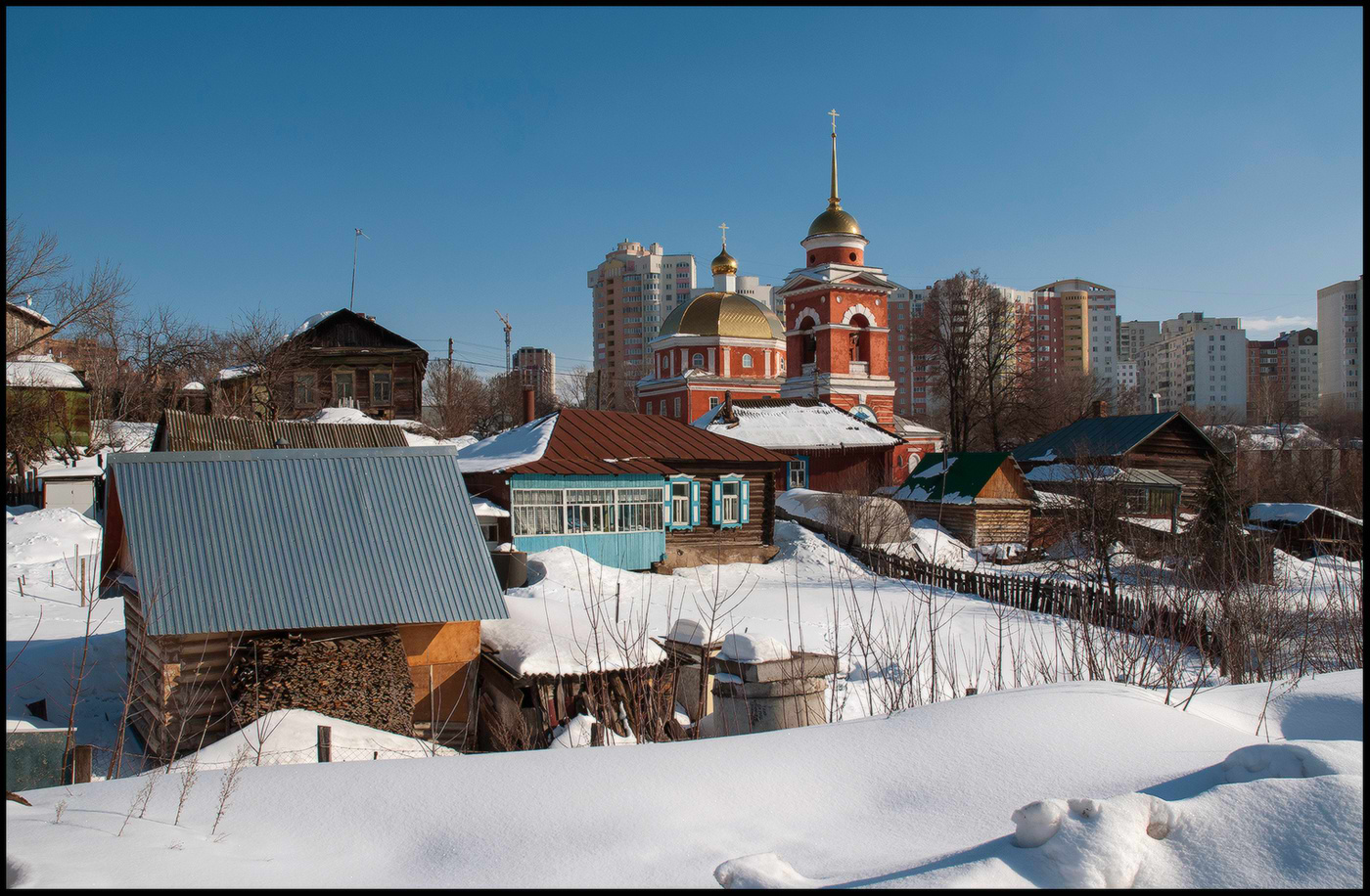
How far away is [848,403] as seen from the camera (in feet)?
139

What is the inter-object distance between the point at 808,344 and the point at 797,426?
486 inches

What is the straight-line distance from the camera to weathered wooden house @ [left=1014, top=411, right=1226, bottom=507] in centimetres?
2944

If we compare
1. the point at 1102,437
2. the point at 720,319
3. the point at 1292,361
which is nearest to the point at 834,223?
the point at 720,319

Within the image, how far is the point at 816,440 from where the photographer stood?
32562mm

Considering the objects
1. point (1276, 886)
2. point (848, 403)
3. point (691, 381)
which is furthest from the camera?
point (691, 381)

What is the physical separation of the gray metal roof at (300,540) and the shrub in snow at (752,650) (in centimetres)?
303

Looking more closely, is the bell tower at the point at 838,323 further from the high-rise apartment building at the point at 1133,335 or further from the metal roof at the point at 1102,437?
the high-rise apartment building at the point at 1133,335

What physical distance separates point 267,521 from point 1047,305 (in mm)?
116209

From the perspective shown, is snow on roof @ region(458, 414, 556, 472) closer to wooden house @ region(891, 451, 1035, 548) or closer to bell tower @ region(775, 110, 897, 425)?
wooden house @ region(891, 451, 1035, 548)

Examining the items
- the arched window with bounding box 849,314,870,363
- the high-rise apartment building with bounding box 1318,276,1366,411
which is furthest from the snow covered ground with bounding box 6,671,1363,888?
the high-rise apartment building with bounding box 1318,276,1366,411

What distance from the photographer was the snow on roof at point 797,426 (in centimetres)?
3244

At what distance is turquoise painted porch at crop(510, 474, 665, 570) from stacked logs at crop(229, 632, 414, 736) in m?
10.1

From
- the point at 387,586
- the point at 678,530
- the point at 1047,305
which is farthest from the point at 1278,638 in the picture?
the point at 1047,305

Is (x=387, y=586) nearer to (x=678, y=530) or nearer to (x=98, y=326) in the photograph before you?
(x=678, y=530)
